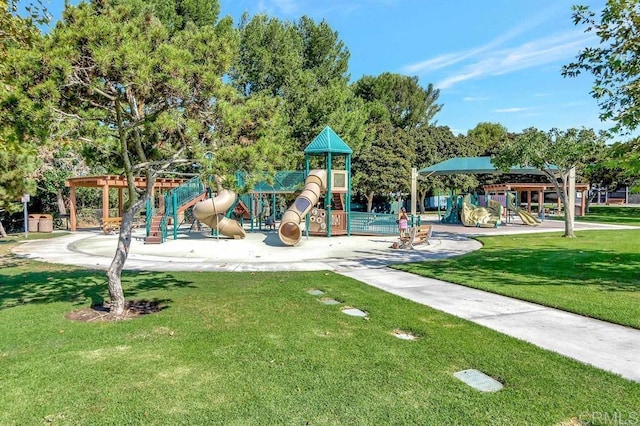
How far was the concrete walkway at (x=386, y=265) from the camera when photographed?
5.88m

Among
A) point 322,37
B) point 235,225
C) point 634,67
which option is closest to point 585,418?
point 634,67

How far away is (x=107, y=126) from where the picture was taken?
313 inches

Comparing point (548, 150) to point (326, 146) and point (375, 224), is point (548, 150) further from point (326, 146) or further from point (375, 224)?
point (326, 146)

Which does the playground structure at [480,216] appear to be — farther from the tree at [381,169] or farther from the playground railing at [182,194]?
the playground railing at [182,194]

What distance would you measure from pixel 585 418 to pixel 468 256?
11227 millimetres

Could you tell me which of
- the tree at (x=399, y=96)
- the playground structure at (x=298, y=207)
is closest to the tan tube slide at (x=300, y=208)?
the playground structure at (x=298, y=207)

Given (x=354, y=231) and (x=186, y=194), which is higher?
(x=186, y=194)

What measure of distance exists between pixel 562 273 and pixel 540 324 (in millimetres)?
5107

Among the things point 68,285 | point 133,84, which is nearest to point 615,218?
point 68,285

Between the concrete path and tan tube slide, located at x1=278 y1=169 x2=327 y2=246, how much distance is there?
27.8 ft

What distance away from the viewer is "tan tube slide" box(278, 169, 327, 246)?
1841 centimetres

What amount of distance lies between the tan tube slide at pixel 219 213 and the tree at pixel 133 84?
38.6 feet

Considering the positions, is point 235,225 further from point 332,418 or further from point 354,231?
point 332,418

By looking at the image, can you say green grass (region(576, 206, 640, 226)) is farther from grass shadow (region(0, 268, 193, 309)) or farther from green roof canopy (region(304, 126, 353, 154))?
grass shadow (region(0, 268, 193, 309))
